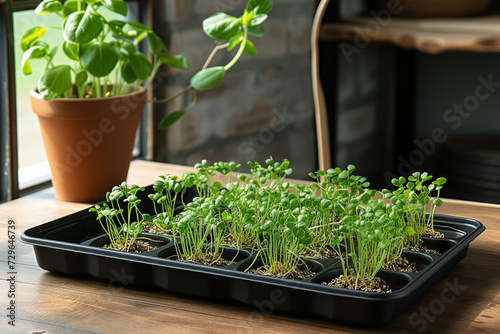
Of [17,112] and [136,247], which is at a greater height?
[17,112]

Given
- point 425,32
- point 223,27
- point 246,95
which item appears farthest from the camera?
point 246,95

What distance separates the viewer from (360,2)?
2.49 meters

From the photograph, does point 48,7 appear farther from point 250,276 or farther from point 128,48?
point 250,276

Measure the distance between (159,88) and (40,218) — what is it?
925mm

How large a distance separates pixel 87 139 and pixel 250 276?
704 mm

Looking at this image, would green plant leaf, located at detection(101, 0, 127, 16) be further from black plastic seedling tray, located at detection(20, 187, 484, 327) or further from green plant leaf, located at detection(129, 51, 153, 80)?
black plastic seedling tray, located at detection(20, 187, 484, 327)

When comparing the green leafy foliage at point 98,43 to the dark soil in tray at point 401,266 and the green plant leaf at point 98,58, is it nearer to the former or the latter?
the green plant leaf at point 98,58

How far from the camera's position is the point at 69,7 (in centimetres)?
148

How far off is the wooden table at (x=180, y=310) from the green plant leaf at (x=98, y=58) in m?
0.43

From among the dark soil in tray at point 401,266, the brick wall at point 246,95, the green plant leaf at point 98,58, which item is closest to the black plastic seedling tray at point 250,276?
the dark soil in tray at point 401,266

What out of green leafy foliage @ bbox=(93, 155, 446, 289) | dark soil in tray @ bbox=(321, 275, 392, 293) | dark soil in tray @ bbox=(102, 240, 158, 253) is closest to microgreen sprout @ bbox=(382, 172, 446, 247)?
green leafy foliage @ bbox=(93, 155, 446, 289)

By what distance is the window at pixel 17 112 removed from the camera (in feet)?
5.37

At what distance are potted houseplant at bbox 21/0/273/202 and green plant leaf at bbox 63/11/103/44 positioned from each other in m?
0.02

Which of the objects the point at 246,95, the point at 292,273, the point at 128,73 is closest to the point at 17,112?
the point at 128,73
